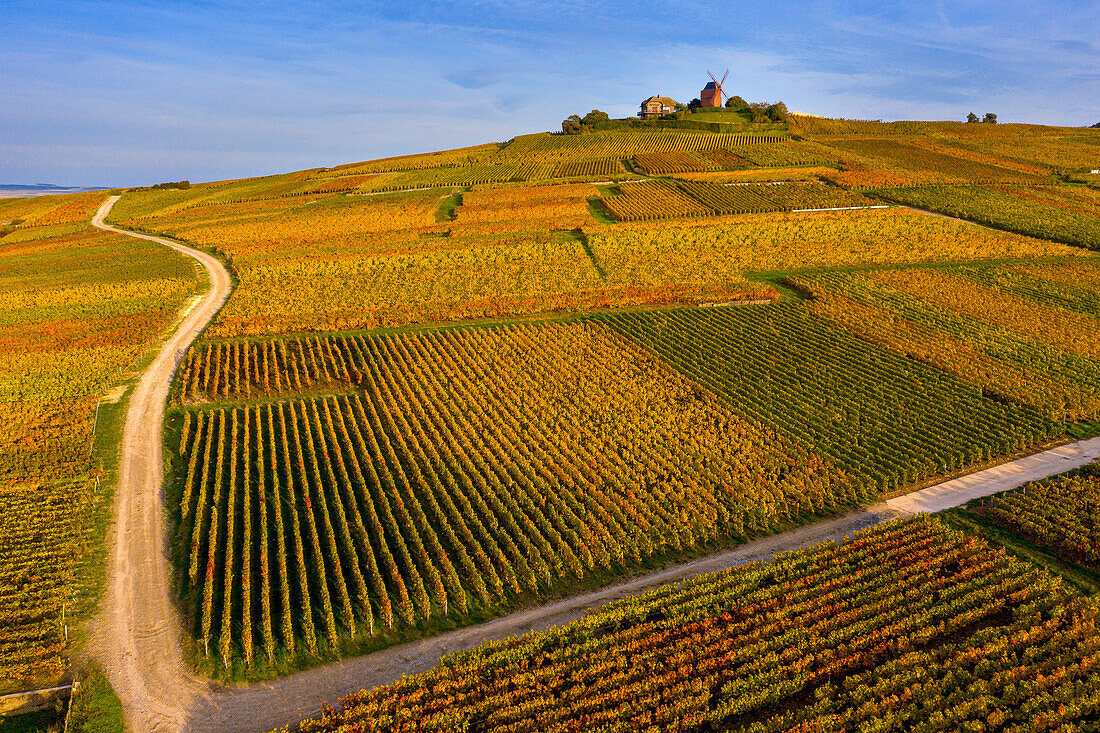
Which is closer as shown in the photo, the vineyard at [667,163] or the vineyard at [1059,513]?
the vineyard at [1059,513]

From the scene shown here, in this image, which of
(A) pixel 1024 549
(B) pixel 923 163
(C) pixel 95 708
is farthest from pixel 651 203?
(C) pixel 95 708

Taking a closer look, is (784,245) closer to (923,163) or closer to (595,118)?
(923,163)

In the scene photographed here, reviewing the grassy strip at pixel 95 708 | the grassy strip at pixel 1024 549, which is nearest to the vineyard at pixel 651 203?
the grassy strip at pixel 1024 549

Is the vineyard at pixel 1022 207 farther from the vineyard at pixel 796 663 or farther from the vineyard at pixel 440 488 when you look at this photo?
the vineyard at pixel 796 663

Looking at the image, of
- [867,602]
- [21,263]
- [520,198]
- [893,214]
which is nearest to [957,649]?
[867,602]

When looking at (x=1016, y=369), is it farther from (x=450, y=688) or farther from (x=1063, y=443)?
(x=450, y=688)

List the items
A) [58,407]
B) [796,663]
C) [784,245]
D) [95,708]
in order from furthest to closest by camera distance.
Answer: [784,245], [58,407], [796,663], [95,708]
